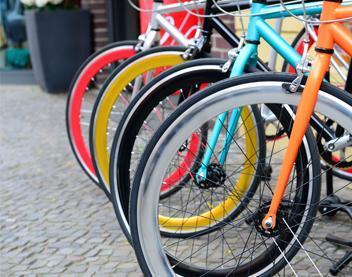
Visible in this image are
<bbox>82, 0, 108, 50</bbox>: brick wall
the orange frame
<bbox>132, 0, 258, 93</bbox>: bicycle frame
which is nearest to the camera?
the orange frame

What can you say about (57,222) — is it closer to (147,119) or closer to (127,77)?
(127,77)

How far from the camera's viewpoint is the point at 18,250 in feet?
9.64

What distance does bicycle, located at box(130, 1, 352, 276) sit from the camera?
1.77m

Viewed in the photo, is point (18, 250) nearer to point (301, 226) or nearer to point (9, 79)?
point (301, 226)

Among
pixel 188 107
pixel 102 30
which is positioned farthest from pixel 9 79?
pixel 188 107

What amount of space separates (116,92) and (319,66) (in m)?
1.38

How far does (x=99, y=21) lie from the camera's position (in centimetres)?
716

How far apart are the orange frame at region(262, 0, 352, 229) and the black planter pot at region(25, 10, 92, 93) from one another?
213 inches

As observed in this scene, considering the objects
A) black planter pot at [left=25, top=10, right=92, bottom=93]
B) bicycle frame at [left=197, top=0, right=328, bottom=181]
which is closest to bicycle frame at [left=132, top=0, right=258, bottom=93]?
bicycle frame at [left=197, top=0, right=328, bottom=181]

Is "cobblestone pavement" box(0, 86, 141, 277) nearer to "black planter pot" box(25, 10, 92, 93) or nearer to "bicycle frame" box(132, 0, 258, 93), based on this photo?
"bicycle frame" box(132, 0, 258, 93)

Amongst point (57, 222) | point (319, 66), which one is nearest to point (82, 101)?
point (57, 222)

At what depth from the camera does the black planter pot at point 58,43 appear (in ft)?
22.2

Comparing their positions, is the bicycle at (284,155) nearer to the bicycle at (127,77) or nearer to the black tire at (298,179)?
the black tire at (298,179)

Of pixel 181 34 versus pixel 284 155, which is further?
pixel 181 34
